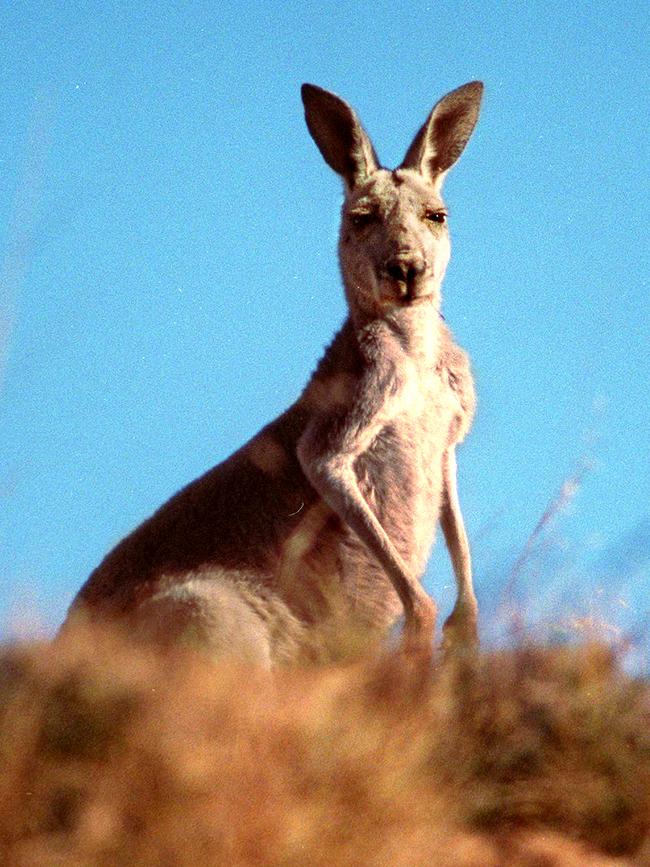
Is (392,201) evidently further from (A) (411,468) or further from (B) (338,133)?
(A) (411,468)

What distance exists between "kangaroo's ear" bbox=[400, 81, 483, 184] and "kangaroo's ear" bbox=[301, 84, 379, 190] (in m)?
0.23

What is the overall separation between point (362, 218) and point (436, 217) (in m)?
0.37

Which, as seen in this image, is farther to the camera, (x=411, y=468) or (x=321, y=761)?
(x=411, y=468)

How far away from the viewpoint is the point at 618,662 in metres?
4.58

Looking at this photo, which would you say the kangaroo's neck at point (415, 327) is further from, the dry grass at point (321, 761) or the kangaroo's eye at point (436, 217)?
the dry grass at point (321, 761)

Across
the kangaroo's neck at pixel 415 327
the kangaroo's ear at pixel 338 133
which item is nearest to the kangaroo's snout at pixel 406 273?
the kangaroo's neck at pixel 415 327

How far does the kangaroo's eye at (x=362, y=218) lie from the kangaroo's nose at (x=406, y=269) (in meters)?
0.43

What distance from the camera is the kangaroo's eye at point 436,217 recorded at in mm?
6113

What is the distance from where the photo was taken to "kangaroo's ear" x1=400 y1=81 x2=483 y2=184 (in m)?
6.41

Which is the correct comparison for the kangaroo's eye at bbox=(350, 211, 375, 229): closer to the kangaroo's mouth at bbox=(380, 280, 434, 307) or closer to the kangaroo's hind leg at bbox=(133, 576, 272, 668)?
the kangaroo's mouth at bbox=(380, 280, 434, 307)

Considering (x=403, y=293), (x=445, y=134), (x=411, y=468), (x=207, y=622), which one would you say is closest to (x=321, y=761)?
(x=207, y=622)

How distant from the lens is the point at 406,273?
575 centimetres

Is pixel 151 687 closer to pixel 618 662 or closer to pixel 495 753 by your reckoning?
pixel 495 753

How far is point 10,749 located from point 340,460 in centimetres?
250
